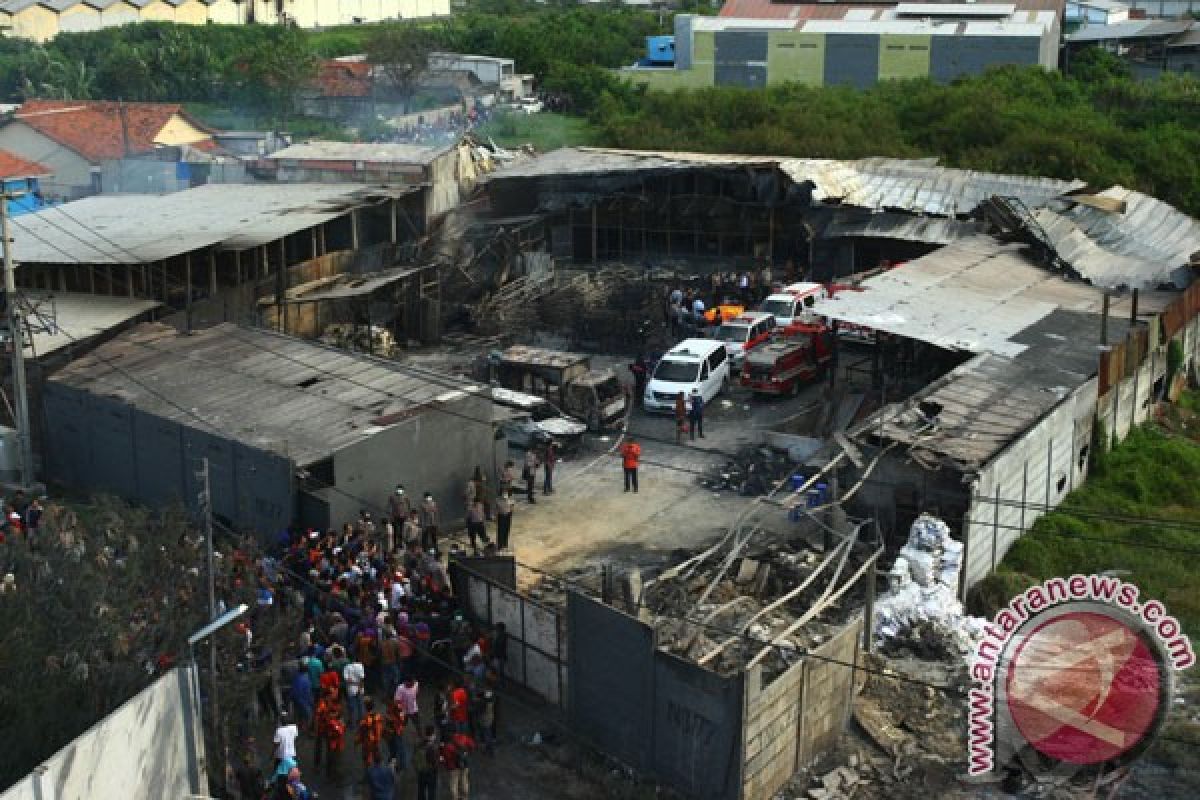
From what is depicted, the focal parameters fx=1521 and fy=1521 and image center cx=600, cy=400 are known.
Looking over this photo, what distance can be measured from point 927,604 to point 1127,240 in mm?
18881

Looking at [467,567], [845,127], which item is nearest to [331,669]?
[467,567]

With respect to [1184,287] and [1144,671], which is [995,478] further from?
[1184,287]

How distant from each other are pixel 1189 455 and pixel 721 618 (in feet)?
40.4

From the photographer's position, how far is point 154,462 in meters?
24.6

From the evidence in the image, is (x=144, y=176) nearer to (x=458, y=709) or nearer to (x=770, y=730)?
(x=458, y=709)

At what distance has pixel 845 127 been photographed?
51000 mm

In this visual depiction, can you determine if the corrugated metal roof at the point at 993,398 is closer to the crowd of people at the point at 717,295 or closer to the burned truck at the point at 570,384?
the burned truck at the point at 570,384

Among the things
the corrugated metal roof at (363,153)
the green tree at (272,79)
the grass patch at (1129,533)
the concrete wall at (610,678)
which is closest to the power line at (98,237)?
the corrugated metal roof at (363,153)

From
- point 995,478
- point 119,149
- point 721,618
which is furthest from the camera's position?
point 119,149

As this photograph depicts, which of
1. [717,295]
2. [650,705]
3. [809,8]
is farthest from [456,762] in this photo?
[809,8]

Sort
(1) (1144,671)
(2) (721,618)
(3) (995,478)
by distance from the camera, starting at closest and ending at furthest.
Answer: (1) (1144,671), (2) (721,618), (3) (995,478)

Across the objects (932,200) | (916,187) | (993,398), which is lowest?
(993,398)

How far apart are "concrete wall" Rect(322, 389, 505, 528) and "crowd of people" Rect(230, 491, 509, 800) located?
2.03 metres

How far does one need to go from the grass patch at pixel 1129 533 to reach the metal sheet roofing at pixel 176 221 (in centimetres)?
1661
